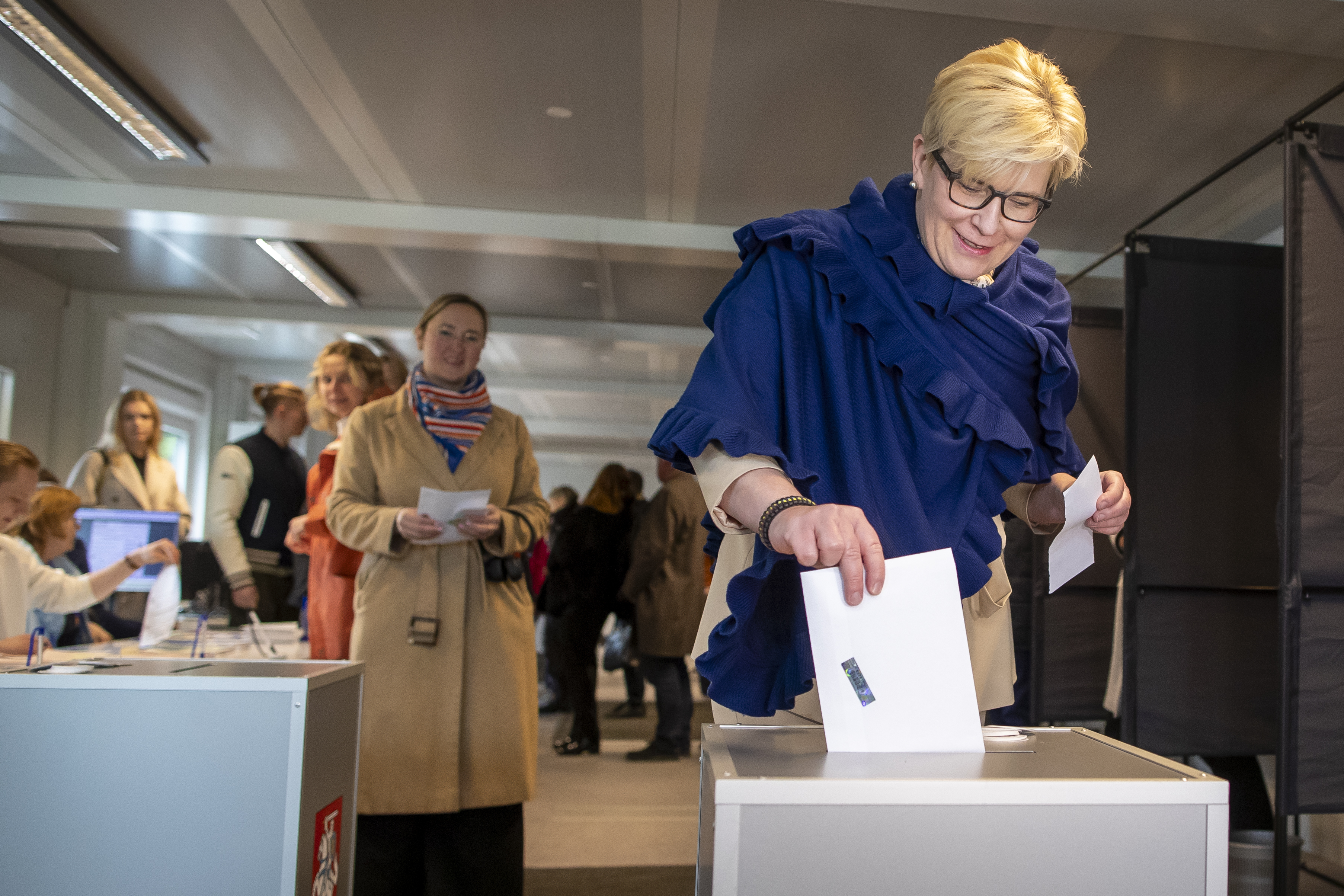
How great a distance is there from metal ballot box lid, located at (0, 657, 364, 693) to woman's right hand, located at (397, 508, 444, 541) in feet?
2.10

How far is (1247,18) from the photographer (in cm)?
305

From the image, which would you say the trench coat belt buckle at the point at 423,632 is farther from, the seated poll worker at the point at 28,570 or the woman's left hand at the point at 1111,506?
the woman's left hand at the point at 1111,506

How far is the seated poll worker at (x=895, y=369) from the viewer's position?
1.04 m

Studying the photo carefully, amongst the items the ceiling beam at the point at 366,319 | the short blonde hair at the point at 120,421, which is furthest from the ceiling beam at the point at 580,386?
the short blonde hair at the point at 120,421

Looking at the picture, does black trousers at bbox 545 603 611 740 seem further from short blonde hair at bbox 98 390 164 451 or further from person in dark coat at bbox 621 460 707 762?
short blonde hair at bbox 98 390 164 451

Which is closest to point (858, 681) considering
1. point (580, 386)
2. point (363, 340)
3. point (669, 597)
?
point (669, 597)

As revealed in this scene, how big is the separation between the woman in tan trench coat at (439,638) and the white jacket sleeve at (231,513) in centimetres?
142

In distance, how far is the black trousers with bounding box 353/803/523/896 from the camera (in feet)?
8.23

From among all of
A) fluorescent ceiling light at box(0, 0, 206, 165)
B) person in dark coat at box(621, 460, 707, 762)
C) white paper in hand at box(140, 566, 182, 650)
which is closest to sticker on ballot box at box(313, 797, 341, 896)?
white paper in hand at box(140, 566, 182, 650)

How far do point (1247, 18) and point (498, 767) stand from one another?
308 cm

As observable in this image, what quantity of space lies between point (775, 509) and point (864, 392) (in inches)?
10.1

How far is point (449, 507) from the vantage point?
2.55 m

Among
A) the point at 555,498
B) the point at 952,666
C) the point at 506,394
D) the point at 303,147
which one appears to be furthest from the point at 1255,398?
the point at 506,394

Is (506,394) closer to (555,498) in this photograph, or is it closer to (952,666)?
(555,498)
